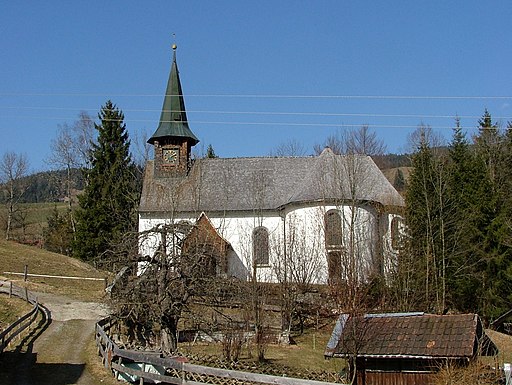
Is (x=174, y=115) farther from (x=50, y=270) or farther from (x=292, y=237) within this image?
(x=292, y=237)

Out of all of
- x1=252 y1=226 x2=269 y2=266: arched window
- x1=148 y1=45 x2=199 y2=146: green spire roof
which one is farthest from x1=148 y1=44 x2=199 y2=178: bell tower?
x1=252 y1=226 x2=269 y2=266: arched window

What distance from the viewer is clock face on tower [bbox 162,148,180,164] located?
40219 mm

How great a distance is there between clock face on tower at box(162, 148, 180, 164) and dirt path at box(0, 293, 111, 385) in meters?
14.2

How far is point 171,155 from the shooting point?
132ft

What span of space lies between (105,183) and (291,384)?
3423 cm

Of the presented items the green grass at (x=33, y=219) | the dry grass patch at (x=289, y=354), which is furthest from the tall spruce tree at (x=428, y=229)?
the green grass at (x=33, y=219)

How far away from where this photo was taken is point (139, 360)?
1659 cm

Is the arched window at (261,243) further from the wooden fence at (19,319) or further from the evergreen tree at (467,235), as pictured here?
the wooden fence at (19,319)

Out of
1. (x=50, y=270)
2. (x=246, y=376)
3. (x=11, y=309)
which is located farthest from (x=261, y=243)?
(x=246, y=376)

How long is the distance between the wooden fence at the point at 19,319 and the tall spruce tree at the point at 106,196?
40.1 feet

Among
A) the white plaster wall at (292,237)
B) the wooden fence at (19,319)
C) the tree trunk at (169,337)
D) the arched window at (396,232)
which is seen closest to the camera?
the tree trunk at (169,337)

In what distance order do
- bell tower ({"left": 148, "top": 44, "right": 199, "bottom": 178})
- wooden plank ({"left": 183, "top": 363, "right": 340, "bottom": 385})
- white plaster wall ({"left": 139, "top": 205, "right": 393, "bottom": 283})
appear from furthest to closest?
bell tower ({"left": 148, "top": 44, "right": 199, "bottom": 178}) < white plaster wall ({"left": 139, "top": 205, "right": 393, "bottom": 283}) < wooden plank ({"left": 183, "top": 363, "right": 340, "bottom": 385})

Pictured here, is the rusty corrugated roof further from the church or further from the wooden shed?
the church

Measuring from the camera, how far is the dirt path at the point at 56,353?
55.9ft
